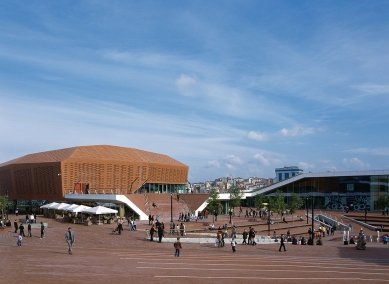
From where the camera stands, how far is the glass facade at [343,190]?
55.8 metres

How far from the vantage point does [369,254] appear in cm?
A: 2170

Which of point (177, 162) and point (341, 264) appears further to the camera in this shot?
point (177, 162)

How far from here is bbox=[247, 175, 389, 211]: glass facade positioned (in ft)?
183

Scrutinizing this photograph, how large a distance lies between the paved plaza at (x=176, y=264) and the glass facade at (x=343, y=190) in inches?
1393

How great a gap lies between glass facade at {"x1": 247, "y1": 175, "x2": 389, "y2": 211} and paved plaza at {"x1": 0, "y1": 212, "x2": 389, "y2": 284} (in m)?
35.4

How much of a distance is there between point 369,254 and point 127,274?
46.2 feet

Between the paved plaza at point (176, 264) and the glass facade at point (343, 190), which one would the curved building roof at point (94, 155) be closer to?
the glass facade at point (343, 190)

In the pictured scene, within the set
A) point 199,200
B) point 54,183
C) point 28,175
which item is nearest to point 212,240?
point 199,200

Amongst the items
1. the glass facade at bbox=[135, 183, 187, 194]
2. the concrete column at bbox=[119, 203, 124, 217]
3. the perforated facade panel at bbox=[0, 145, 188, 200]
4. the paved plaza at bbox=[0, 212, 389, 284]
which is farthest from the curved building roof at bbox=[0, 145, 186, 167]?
the paved plaza at bbox=[0, 212, 389, 284]

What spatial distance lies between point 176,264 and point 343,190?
48.1 m

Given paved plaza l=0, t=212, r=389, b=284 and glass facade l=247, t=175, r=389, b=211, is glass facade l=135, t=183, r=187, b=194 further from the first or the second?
paved plaza l=0, t=212, r=389, b=284

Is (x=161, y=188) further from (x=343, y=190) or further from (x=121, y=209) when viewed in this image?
(x=343, y=190)

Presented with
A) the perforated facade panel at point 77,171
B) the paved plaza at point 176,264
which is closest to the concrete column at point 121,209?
the perforated facade panel at point 77,171

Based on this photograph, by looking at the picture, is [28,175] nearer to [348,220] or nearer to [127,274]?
[348,220]
